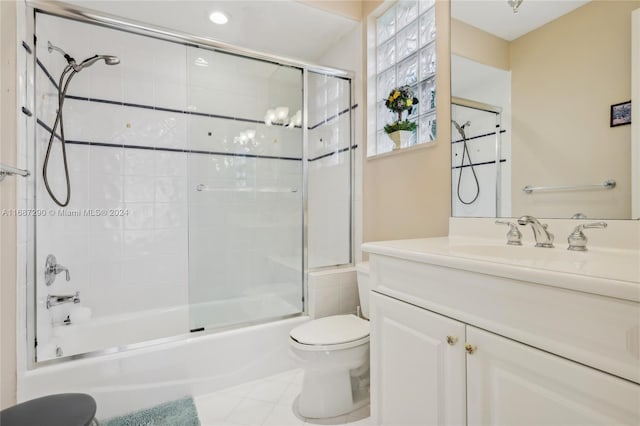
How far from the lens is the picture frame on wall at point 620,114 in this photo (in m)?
0.99

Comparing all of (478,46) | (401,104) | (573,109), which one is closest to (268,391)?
(401,104)

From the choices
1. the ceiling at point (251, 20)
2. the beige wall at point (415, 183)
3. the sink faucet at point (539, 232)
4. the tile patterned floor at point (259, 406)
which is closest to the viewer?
the sink faucet at point (539, 232)

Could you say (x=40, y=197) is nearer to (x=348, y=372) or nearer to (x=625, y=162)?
(x=348, y=372)

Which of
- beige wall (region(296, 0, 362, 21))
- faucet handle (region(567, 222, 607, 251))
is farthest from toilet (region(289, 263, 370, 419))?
beige wall (region(296, 0, 362, 21))

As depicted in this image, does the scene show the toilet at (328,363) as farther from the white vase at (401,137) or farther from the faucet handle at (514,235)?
the white vase at (401,137)

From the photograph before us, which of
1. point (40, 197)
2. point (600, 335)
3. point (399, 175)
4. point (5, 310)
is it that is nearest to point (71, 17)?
point (40, 197)

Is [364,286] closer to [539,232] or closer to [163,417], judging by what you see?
[539,232]

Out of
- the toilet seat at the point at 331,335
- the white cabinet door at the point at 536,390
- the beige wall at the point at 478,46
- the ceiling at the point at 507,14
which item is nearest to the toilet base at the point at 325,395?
the toilet seat at the point at 331,335

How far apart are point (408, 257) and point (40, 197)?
76.4 inches

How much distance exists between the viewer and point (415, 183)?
1.76m

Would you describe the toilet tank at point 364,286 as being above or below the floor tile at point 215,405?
above

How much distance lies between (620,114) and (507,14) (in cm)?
65

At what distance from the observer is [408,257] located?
1.02 metres

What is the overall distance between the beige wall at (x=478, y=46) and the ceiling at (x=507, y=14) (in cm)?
2
